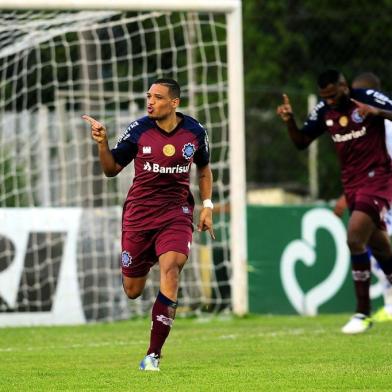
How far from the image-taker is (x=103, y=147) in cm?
873

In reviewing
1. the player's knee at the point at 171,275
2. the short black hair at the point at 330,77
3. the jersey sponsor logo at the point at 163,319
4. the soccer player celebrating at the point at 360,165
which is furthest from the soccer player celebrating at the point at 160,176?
the short black hair at the point at 330,77

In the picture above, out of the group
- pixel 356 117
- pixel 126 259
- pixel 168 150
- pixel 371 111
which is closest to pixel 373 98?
pixel 356 117

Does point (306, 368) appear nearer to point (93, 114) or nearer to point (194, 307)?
point (194, 307)

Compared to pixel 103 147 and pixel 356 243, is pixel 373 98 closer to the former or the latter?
pixel 356 243

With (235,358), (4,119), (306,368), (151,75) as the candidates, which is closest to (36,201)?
(4,119)

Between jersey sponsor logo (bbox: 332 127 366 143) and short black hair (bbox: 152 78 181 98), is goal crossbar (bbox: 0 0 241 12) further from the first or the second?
short black hair (bbox: 152 78 181 98)

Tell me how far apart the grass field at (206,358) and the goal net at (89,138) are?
1033mm

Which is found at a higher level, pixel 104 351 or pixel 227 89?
pixel 227 89

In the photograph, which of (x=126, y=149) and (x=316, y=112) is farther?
(x=316, y=112)

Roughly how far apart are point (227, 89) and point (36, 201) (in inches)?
106

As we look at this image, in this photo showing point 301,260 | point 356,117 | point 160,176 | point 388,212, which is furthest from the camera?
point 301,260

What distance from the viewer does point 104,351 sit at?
33.6ft

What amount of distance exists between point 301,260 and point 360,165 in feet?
12.5

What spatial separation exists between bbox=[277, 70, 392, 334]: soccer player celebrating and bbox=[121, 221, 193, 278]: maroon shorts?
8.22ft
